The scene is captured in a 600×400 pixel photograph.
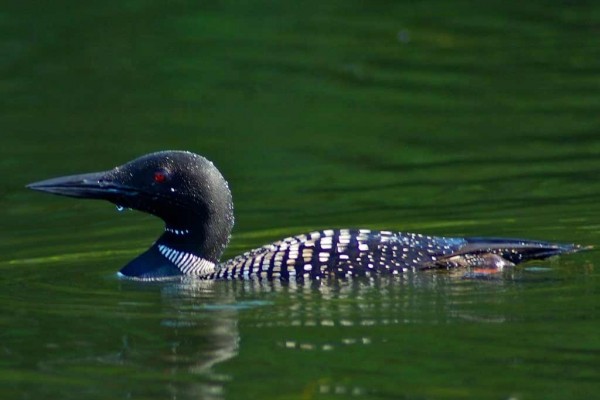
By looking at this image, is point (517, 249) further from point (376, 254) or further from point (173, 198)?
point (173, 198)

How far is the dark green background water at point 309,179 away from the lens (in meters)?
6.60

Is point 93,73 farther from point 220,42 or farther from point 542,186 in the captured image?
point 542,186

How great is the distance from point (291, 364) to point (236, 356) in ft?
1.03

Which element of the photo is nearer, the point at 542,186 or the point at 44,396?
the point at 44,396

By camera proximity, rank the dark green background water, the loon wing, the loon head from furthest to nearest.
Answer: the loon head
the loon wing
the dark green background water

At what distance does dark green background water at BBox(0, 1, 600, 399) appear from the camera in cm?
660

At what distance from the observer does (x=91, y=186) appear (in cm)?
886

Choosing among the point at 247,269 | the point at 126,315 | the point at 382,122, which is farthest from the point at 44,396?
the point at 382,122

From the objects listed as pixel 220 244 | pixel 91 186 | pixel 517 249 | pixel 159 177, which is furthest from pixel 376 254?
pixel 91 186

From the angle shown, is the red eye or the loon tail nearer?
the loon tail

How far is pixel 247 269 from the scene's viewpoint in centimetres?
851

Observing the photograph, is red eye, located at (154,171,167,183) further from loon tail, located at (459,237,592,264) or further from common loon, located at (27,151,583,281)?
loon tail, located at (459,237,592,264)

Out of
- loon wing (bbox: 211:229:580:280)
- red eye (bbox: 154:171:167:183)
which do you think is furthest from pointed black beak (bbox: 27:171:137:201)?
loon wing (bbox: 211:229:580:280)

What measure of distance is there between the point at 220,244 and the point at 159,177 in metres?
0.49
